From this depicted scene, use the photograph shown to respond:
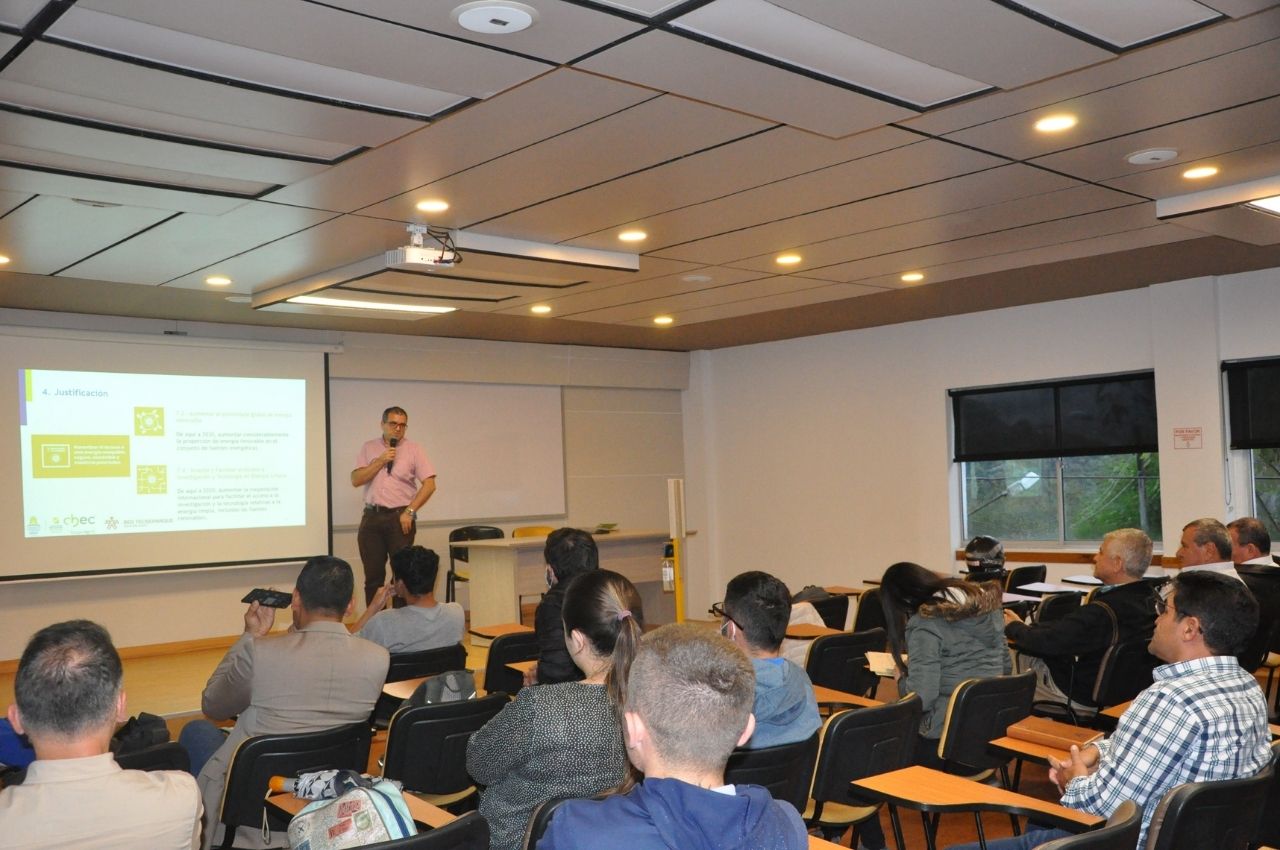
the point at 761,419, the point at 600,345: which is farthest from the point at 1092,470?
the point at 600,345

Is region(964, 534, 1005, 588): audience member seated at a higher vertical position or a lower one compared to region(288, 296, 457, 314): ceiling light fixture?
lower

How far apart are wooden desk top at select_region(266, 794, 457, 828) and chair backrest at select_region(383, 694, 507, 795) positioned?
2.23 ft

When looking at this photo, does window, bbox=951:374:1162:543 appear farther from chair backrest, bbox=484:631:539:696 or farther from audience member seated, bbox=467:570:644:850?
audience member seated, bbox=467:570:644:850

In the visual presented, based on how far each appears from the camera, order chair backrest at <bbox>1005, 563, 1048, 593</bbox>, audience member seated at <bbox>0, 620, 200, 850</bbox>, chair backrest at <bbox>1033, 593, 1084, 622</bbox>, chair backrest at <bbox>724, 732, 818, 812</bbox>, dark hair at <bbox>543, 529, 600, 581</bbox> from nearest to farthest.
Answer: audience member seated at <bbox>0, 620, 200, 850</bbox> < chair backrest at <bbox>724, 732, 818, 812</bbox> < dark hair at <bbox>543, 529, 600, 581</bbox> < chair backrest at <bbox>1033, 593, 1084, 622</bbox> < chair backrest at <bbox>1005, 563, 1048, 593</bbox>

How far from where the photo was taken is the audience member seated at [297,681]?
11.7 ft

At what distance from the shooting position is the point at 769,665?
3178mm

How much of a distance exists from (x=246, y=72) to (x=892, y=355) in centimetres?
Result: 829

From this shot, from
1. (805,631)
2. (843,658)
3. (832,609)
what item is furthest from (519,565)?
(843,658)

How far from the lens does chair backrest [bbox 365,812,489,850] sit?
6.63 ft

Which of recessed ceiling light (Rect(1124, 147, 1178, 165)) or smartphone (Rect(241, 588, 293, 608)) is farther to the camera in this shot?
recessed ceiling light (Rect(1124, 147, 1178, 165))

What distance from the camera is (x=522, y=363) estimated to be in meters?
11.0

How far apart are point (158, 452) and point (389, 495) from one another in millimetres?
2024

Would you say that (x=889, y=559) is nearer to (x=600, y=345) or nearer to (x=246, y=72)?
(x=600, y=345)

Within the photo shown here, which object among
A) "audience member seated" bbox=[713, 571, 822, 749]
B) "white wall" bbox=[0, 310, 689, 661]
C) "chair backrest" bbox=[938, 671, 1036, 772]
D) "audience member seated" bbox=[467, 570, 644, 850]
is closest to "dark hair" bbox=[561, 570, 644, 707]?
"audience member seated" bbox=[467, 570, 644, 850]
